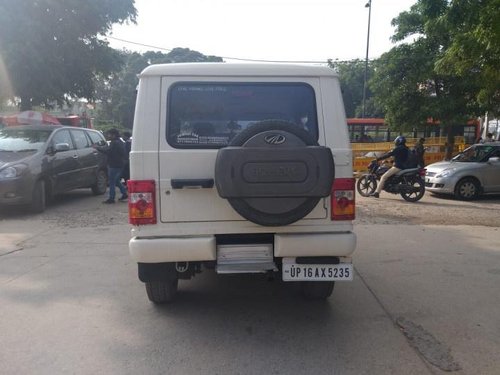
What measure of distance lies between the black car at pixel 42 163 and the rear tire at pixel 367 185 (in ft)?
22.1

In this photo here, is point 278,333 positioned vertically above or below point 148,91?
below

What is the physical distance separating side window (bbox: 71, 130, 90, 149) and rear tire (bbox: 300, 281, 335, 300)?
25.9 ft

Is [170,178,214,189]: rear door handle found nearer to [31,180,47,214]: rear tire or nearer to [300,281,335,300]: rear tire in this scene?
[300,281,335,300]: rear tire

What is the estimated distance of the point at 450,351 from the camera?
358 centimetres

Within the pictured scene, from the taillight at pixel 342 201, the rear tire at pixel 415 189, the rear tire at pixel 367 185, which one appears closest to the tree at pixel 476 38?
the rear tire at pixel 415 189

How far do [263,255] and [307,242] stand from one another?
373 millimetres

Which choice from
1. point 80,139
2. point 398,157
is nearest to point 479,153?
point 398,157

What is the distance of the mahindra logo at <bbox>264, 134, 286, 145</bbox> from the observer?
3607 mm

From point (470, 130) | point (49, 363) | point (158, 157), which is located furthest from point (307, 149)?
point (470, 130)

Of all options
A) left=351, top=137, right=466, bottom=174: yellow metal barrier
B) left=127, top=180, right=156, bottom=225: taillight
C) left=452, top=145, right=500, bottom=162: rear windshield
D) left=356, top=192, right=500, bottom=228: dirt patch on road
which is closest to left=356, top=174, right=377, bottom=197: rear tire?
left=356, top=192, right=500, bottom=228: dirt patch on road

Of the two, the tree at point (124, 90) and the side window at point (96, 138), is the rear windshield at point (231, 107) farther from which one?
the tree at point (124, 90)

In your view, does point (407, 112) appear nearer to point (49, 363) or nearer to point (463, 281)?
point (463, 281)

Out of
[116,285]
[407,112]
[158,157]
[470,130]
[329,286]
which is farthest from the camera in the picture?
[470,130]

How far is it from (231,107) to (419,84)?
50.1ft
